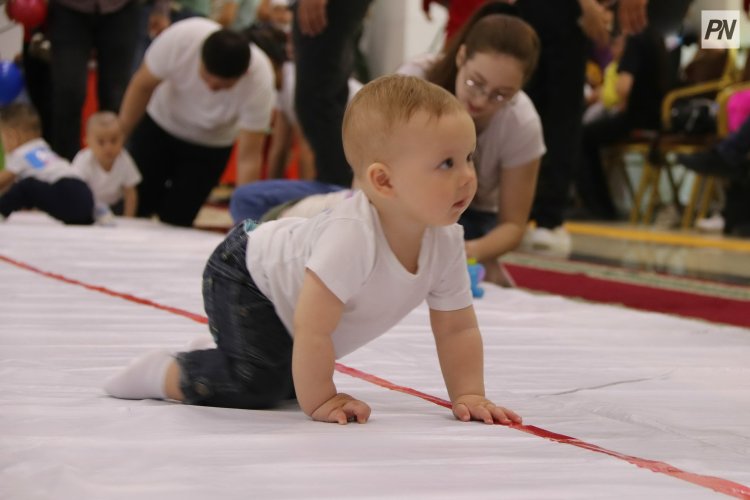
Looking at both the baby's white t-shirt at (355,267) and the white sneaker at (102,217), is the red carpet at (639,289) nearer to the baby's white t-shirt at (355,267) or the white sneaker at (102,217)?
the baby's white t-shirt at (355,267)

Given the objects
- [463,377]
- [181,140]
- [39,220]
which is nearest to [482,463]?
[463,377]

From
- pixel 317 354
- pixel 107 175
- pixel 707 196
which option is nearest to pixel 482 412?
pixel 317 354

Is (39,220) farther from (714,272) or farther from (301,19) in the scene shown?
(714,272)

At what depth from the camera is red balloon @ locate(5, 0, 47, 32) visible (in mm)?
4266

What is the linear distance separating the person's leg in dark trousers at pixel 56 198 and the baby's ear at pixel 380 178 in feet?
9.71

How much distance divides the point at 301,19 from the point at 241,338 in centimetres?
184

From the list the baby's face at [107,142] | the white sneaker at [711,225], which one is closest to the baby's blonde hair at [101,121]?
the baby's face at [107,142]

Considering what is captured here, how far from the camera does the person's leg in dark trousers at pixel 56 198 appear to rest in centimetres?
384

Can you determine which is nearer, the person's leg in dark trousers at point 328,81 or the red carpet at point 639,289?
the red carpet at point 639,289

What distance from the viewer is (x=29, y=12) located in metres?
4.29

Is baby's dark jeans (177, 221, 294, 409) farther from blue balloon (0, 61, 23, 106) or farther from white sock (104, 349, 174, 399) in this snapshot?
blue balloon (0, 61, 23, 106)

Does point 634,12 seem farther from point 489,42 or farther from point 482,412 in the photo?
point 482,412

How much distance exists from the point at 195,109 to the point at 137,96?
218mm

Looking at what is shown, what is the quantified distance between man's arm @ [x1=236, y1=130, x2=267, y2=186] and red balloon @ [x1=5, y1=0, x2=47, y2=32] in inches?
44.8
